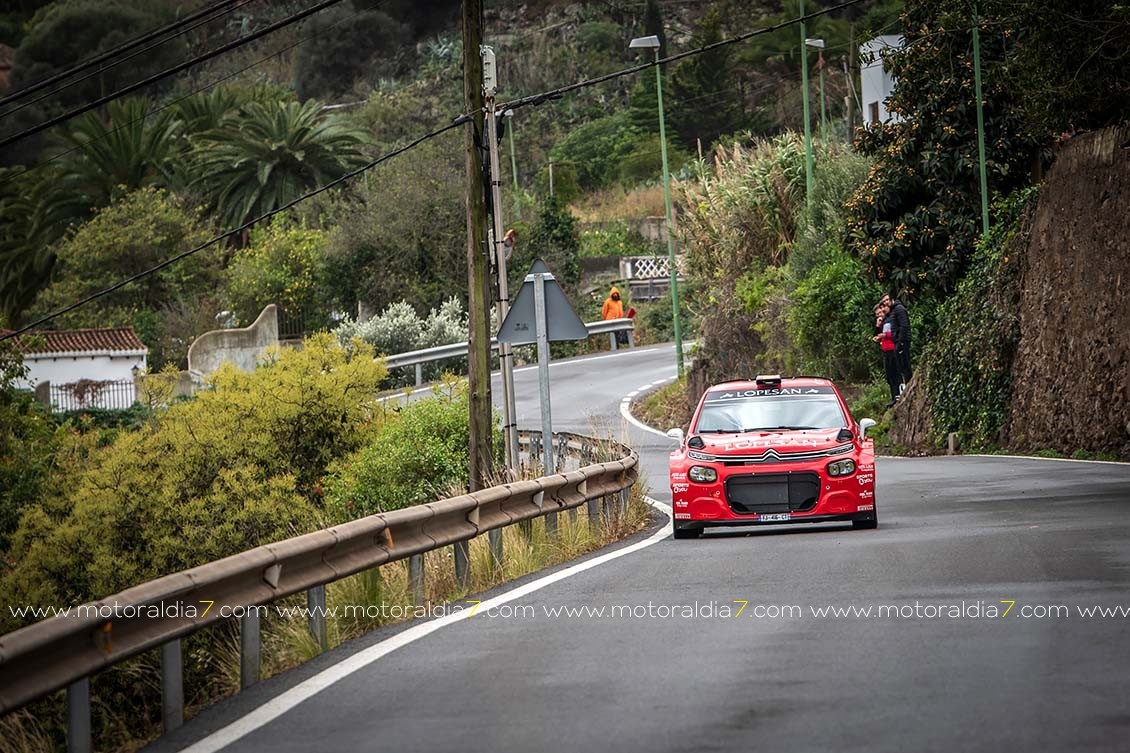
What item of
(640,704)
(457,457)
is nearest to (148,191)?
(457,457)

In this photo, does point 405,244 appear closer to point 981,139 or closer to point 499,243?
point 981,139

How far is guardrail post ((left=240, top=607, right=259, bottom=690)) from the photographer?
8.68 meters

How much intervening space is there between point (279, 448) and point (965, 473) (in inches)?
383

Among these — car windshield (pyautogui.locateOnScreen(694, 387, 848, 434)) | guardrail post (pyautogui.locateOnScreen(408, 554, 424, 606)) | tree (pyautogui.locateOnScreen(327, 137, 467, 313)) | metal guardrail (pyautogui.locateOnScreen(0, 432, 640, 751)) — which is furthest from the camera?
tree (pyautogui.locateOnScreen(327, 137, 467, 313))

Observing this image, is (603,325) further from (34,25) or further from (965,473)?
(34,25)

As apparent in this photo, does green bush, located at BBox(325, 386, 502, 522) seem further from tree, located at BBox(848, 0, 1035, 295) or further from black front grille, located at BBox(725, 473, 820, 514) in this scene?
tree, located at BBox(848, 0, 1035, 295)

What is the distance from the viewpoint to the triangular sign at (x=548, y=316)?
1833 centimetres

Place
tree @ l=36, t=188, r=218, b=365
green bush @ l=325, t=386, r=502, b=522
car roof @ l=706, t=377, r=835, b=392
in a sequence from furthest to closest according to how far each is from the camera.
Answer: tree @ l=36, t=188, r=218, b=365
green bush @ l=325, t=386, r=502, b=522
car roof @ l=706, t=377, r=835, b=392

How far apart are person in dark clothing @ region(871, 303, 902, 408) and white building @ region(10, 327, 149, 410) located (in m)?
32.3

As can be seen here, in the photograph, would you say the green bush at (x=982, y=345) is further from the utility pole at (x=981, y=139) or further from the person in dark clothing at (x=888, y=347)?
the person in dark clothing at (x=888, y=347)

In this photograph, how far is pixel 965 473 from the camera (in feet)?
75.7

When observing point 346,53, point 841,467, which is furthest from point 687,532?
point 346,53

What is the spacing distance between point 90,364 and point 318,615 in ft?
168

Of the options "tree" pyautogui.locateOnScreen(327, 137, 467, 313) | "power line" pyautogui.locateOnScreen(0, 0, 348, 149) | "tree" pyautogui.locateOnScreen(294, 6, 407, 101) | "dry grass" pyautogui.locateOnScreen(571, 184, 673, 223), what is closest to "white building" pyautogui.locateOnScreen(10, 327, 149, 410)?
"tree" pyautogui.locateOnScreen(327, 137, 467, 313)
